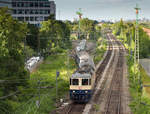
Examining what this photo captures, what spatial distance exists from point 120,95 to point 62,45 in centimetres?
6038

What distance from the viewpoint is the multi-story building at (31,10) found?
122m

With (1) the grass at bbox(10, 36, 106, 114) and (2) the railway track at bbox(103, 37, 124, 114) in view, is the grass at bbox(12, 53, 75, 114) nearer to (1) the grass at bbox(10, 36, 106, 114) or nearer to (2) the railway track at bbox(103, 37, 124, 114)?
(1) the grass at bbox(10, 36, 106, 114)

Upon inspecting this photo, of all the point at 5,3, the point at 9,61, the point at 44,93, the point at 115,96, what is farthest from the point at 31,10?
the point at 9,61

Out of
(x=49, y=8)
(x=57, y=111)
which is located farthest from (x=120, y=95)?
(x=49, y=8)

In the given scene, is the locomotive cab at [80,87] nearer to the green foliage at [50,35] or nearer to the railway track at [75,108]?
the railway track at [75,108]

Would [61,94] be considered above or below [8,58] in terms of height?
below

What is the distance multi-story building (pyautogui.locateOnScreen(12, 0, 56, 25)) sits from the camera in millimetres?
122438

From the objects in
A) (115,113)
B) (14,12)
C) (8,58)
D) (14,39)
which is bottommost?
(115,113)

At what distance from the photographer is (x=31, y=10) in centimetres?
12381

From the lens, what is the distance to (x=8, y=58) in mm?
30141

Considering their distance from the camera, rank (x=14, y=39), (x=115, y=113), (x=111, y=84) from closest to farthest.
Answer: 1. (x=115, y=113)
2. (x=14, y=39)
3. (x=111, y=84)

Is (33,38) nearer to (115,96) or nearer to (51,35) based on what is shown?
(51,35)

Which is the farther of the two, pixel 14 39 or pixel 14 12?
pixel 14 12

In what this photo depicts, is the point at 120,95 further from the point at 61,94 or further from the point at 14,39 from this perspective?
the point at 14,39
